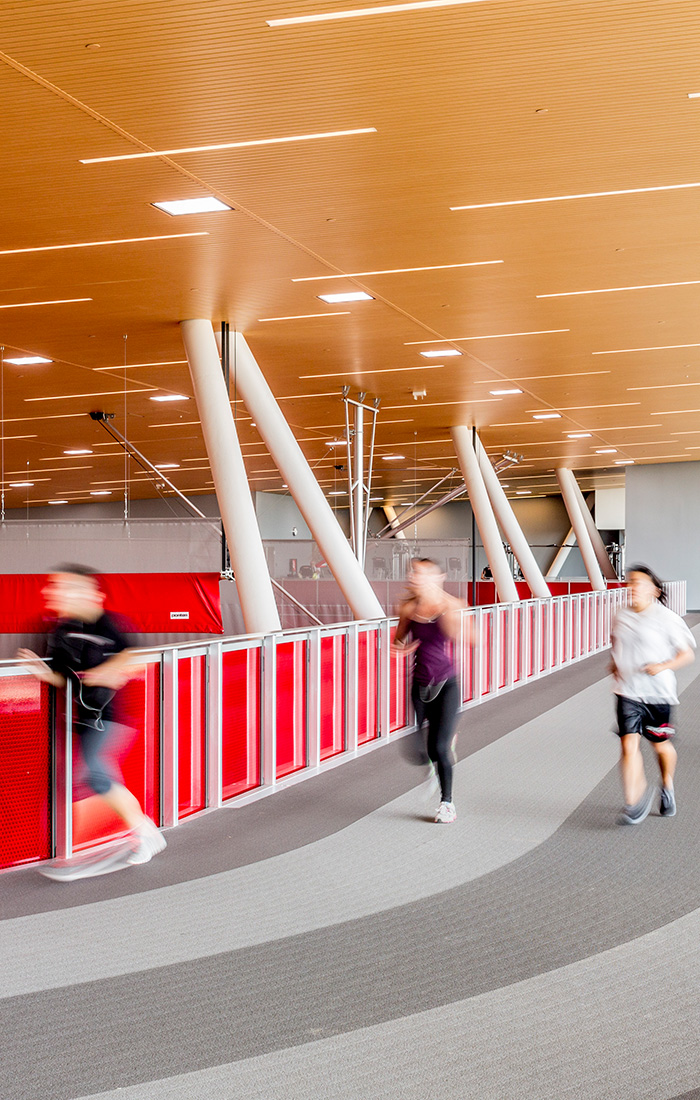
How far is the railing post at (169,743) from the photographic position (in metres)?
7.21

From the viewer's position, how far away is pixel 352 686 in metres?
10.1

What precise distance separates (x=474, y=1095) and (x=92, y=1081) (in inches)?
49.4

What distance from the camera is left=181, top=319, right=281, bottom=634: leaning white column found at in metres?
12.8

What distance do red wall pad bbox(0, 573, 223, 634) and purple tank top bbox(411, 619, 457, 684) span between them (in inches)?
297

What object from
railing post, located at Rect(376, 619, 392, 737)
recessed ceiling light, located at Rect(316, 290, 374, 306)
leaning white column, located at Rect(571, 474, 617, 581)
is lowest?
railing post, located at Rect(376, 619, 392, 737)

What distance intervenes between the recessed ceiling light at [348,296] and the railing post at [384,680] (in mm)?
3632

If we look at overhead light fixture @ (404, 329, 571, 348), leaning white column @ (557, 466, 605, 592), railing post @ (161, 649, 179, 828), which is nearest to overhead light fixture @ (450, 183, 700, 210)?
railing post @ (161, 649, 179, 828)

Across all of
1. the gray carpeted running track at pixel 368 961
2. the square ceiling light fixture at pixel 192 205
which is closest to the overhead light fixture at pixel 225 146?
the square ceiling light fixture at pixel 192 205

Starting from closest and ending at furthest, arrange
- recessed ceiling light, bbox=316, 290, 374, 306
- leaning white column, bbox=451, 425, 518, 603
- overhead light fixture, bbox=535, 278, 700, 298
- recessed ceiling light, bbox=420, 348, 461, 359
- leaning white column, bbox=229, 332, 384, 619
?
overhead light fixture, bbox=535, 278, 700, 298, recessed ceiling light, bbox=316, 290, 374, 306, leaning white column, bbox=229, 332, 384, 619, recessed ceiling light, bbox=420, 348, 461, 359, leaning white column, bbox=451, 425, 518, 603

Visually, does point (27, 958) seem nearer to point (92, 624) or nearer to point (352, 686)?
point (92, 624)

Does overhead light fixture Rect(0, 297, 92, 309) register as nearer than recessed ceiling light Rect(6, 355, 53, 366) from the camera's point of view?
Yes

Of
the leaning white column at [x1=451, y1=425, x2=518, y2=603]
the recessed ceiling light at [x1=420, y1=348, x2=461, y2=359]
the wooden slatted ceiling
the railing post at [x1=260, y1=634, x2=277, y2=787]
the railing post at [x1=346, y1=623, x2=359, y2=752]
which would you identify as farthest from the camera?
the leaning white column at [x1=451, y1=425, x2=518, y2=603]

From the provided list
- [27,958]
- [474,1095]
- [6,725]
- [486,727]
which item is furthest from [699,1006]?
[486,727]

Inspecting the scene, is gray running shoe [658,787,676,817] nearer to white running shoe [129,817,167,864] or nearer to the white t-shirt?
the white t-shirt
